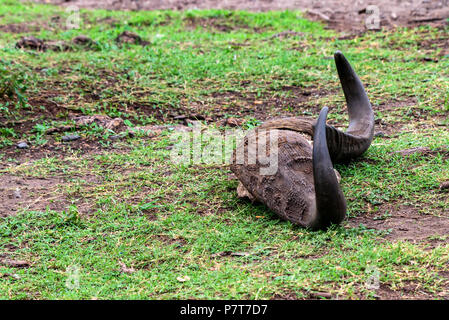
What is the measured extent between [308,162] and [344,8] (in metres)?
6.93

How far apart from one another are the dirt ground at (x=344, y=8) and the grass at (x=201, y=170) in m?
0.47

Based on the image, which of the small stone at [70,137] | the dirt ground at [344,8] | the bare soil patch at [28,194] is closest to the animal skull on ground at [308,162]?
the bare soil patch at [28,194]

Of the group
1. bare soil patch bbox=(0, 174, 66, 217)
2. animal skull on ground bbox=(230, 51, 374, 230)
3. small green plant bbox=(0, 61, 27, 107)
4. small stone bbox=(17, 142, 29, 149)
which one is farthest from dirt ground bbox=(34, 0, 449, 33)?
bare soil patch bbox=(0, 174, 66, 217)

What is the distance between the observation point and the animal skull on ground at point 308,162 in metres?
3.49

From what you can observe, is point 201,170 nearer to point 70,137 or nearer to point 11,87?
point 70,137

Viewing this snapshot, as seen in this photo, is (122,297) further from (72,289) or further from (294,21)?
(294,21)

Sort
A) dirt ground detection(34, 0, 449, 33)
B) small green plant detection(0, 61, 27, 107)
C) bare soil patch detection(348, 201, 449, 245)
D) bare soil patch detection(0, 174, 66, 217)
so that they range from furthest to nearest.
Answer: dirt ground detection(34, 0, 449, 33) → small green plant detection(0, 61, 27, 107) → bare soil patch detection(0, 174, 66, 217) → bare soil patch detection(348, 201, 449, 245)

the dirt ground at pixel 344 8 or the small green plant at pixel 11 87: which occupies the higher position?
the dirt ground at pixel 344 8

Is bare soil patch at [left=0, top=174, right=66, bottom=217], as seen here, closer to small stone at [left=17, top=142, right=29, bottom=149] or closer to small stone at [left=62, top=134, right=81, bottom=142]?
small stone at [left=17, top=142, right=29, bottom=149]

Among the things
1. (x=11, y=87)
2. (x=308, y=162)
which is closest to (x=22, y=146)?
(x=11, y=87)

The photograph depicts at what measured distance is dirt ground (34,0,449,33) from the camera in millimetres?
9453

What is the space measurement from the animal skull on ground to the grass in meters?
0.13

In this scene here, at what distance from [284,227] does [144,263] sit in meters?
0.93

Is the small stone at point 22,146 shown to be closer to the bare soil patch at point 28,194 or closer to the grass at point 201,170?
the grass at point 201,170
